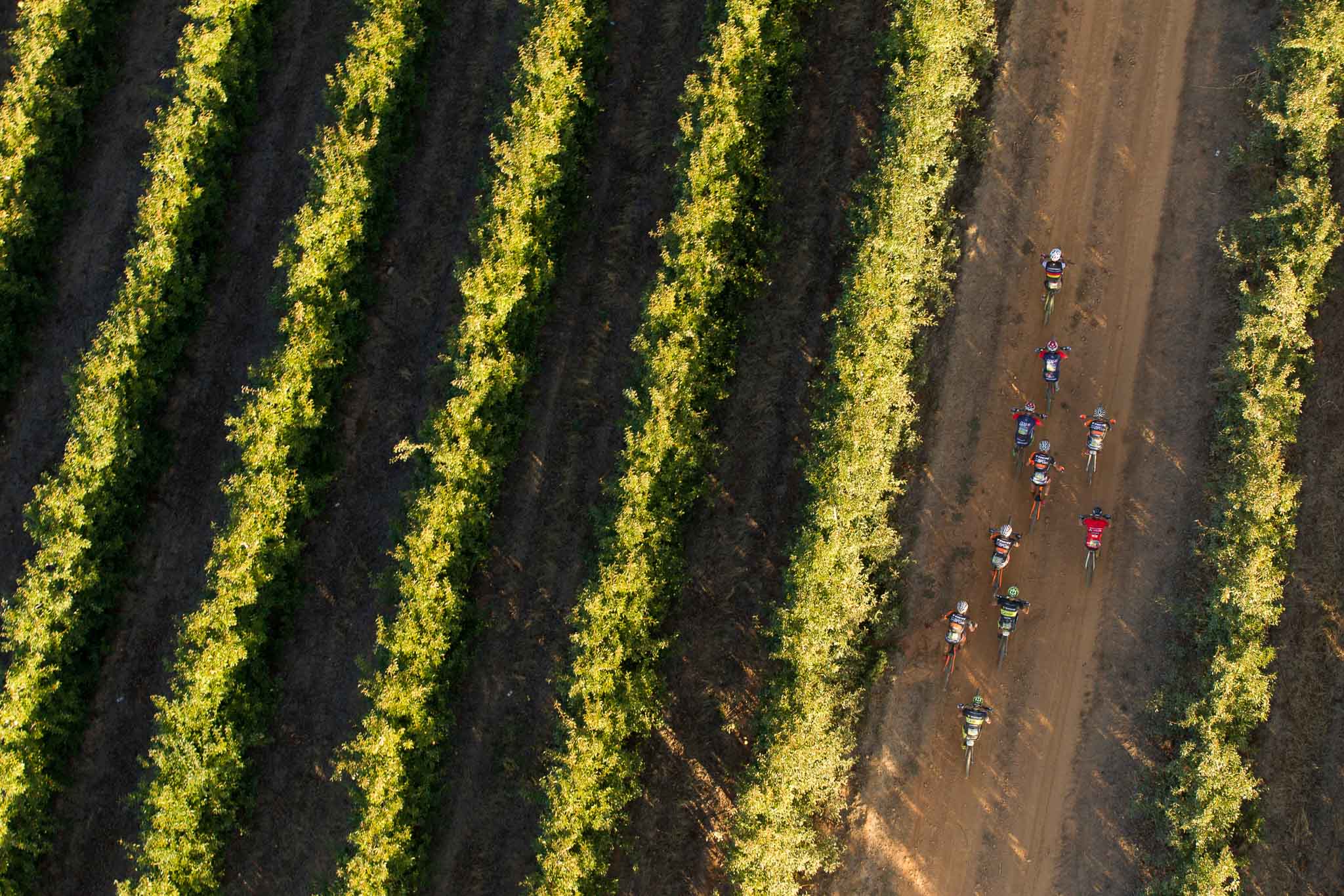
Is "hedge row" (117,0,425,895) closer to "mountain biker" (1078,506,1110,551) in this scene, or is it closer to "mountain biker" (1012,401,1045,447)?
"mountain biker" (1012,401,1045,447)

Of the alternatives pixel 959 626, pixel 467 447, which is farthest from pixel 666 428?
pixel 959 626

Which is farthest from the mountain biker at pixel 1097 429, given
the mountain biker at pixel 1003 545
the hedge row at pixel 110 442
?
the hedge row at pixel 110 442

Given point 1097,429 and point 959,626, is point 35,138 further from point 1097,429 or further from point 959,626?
point 1097,429

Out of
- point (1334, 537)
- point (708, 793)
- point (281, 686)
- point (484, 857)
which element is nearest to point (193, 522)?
point (281, 686)

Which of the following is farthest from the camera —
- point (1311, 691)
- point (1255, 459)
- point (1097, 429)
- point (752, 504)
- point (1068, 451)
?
point (752, 504)

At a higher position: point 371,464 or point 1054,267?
point 1054,267

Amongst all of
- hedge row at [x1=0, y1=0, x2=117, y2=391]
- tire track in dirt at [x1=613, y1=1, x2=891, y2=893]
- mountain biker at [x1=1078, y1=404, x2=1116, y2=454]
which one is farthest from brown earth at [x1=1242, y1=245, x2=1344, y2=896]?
hedge row at [x1=0, y1=0, x2=117, y2=391]
